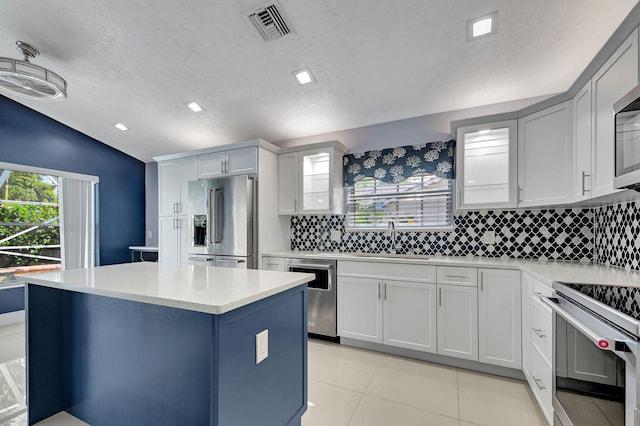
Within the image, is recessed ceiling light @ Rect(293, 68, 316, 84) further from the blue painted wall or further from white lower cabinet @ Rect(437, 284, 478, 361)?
the blue painted wall

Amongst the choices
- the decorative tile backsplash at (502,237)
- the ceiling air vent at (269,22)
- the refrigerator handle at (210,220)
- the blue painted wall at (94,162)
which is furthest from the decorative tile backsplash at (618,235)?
the blue painted wall at (94,162)

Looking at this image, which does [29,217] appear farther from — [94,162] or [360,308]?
[360,308]

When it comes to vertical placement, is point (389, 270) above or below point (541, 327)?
above

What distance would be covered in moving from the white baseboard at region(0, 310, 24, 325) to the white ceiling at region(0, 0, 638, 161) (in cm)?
295

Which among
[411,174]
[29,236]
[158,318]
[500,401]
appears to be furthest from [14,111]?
[500,401]

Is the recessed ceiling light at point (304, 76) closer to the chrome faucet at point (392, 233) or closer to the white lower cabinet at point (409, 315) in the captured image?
the chrome faucet at point (392, 233)

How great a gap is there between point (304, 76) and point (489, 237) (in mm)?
2475

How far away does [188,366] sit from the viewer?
1.12m

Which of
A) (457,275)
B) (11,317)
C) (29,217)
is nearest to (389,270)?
(457,275)

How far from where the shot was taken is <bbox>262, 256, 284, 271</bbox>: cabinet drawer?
10.8 ft

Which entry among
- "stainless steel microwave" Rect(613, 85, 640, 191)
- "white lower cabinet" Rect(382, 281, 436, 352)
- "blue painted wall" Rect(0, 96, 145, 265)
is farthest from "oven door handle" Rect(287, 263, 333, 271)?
"blue painted wall" Rect(0, 96, 145, 265)

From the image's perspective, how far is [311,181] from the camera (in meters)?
3.53

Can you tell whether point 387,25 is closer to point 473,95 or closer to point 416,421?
point 473,95

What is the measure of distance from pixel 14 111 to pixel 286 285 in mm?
5026
